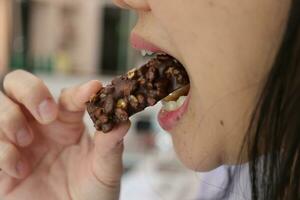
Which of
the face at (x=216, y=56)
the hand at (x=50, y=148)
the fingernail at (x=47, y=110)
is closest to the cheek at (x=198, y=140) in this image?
the face at (x=216, y=56)

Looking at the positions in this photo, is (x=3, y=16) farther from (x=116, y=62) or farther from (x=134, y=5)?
(x=134, y=5)

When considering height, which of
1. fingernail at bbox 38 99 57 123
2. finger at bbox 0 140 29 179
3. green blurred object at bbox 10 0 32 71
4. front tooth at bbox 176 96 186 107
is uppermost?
front tooth at bbox 176 96 186 107

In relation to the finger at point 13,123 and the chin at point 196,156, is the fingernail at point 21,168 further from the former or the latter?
the chin at point 196,156

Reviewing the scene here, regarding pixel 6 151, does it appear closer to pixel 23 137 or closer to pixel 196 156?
pixel 23 137

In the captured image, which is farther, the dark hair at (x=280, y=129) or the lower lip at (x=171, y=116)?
the lower lip at (x=171, y=116)

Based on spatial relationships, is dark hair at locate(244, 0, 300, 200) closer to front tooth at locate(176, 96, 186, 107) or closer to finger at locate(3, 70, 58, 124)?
front tooth at locate(176, 96, 186, 107)

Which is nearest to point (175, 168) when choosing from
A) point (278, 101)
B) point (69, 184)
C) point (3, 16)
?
point (69, 184)

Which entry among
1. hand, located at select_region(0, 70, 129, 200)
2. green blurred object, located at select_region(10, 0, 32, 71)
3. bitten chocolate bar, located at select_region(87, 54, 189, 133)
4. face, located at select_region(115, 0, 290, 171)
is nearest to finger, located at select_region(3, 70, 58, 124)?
hand, located at select_region(0, 70, 129, 200)
